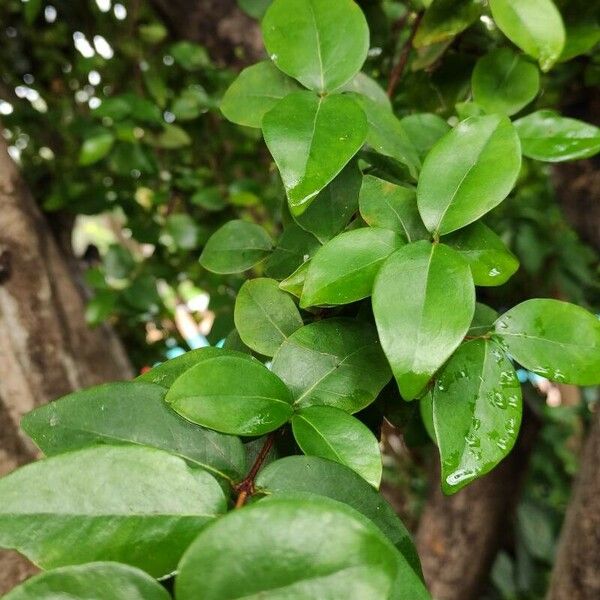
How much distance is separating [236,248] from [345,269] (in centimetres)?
16

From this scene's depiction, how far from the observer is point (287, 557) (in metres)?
0.17

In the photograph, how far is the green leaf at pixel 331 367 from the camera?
29 cm

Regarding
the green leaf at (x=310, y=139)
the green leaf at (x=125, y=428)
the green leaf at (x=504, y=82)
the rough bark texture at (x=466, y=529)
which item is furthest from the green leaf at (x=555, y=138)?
the rough bark texture at (x=466, y=529)

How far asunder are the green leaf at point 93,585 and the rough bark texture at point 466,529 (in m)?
1.22

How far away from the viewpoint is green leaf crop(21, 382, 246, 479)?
25 centimetres

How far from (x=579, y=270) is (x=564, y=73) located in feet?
1.73

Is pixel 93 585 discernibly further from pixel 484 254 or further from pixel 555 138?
pixel 555 138

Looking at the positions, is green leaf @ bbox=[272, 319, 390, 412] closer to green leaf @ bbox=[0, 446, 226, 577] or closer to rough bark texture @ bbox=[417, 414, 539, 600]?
green leaf @ bbox=[0, 446, 226, 577]

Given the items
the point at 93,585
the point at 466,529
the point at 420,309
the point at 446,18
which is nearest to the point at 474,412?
the point at 420,309

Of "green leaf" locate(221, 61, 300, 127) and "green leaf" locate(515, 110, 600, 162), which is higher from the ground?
"green leaf" locate(221, 61, 300, 127)

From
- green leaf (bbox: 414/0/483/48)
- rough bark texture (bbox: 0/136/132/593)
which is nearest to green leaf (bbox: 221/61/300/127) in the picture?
green leaf (bbox: 414/0/483/48)

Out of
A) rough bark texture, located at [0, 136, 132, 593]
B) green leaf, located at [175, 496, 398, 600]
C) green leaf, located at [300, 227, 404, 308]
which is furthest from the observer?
rough bark texture, located at [0, 136, 132, 593]

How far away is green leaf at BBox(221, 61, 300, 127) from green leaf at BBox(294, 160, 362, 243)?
65mm

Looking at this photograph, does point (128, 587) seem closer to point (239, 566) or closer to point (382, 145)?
point (239, 566)
